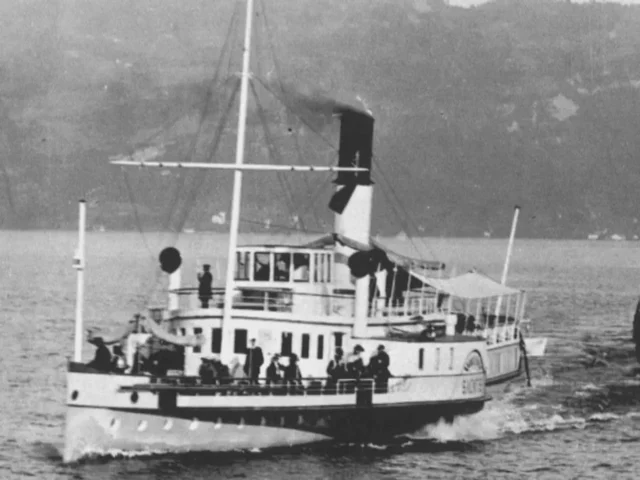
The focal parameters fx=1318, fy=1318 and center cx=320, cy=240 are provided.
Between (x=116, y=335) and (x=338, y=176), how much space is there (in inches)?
421

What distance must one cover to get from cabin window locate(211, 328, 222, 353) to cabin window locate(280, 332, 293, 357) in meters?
1.85

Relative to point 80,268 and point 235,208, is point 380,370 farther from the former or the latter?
point 80,268

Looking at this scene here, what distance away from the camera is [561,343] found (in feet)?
259

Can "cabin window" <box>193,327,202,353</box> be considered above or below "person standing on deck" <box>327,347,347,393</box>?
above

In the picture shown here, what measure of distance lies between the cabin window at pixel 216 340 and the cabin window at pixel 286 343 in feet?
6.07

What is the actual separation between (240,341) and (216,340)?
70 centimetres

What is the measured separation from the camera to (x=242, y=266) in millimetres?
41188

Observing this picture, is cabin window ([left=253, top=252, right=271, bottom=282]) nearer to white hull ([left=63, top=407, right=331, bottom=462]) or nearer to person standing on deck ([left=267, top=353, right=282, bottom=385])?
person standing on deck ([left=267, top=353, right=282, bottom=385])

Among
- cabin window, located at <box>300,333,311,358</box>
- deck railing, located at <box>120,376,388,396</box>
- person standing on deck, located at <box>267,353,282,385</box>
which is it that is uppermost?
cabin window, located at <box>300,333,311,358</box>

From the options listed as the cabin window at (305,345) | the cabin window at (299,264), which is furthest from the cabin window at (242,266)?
the cabin window at (305,345)

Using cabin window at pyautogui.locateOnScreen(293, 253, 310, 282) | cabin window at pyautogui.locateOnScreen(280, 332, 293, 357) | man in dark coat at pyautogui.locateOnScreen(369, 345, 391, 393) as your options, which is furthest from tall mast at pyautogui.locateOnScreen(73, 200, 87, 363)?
man in dark coat at pyautogui.locateOnScreen(369, 345, 391, 393)

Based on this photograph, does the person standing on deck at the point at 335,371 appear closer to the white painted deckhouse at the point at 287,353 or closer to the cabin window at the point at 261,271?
the white painted deckhouse at the point at 287,353

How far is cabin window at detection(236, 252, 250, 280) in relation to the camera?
40.9 metres

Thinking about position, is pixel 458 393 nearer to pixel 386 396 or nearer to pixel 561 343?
pixel 386 396
